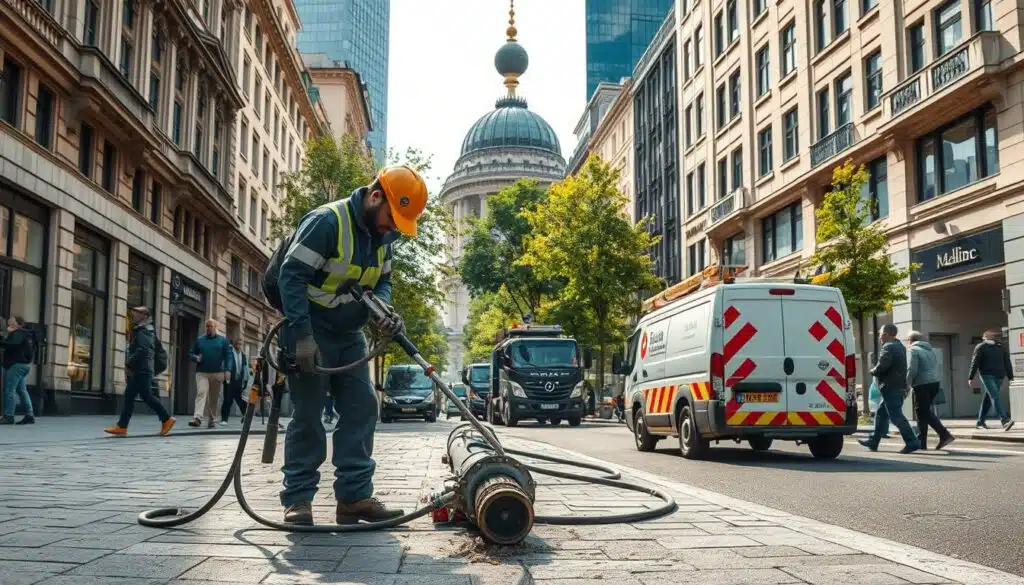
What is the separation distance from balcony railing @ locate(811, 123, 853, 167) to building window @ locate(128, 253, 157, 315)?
1960cm

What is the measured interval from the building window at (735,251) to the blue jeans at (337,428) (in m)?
33.0

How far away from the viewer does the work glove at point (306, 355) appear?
4828mm

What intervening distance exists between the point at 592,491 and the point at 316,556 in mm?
3154

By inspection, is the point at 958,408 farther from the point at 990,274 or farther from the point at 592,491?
the point at 592,491

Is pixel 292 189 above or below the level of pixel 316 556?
above

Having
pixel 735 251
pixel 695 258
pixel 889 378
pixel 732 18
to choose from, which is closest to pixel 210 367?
pixel 889 378

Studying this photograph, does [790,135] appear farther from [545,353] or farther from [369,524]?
[369,524]

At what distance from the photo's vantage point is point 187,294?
3092 cm

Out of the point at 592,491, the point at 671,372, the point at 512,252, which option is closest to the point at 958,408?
the point at 671,372

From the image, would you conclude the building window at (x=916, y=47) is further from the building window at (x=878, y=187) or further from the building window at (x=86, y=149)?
the building window at (x=86, y=149)

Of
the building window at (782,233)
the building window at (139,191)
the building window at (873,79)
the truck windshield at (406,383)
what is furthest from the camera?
the building window at (782,233)

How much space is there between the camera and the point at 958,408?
25.2 metres

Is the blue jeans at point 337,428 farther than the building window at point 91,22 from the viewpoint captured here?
No

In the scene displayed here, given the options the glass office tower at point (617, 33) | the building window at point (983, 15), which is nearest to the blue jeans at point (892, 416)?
the building window at point (983, 15)
